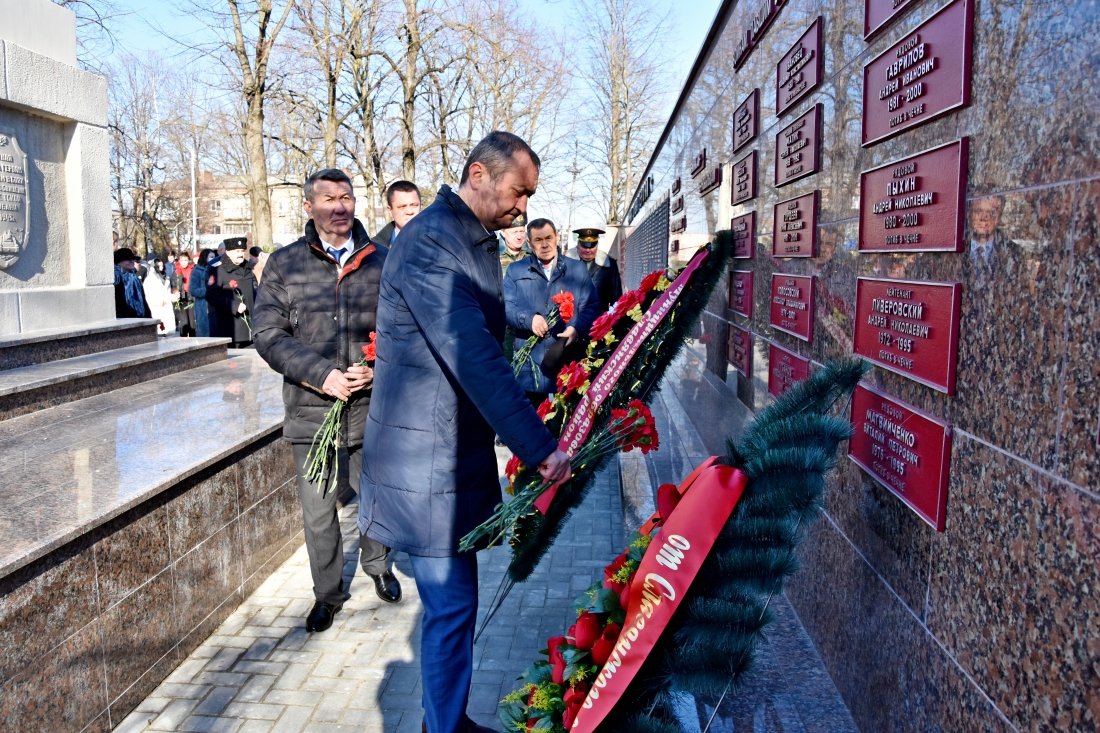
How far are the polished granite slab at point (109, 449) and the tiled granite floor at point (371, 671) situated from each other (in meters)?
0.85

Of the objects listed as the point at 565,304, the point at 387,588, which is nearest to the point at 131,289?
the point at 565,304

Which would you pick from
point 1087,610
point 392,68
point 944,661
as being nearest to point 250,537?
point 944,661

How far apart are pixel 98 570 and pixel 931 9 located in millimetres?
3403

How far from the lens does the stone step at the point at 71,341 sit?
223 inches

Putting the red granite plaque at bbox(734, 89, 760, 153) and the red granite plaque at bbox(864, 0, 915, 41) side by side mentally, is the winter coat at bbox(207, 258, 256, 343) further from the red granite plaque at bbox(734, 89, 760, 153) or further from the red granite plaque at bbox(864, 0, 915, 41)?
the red granite plaque at bbox(864, 0, 915, 41)

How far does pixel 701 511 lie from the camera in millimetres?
2020

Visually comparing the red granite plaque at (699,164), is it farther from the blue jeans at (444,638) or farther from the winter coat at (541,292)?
the blue jeans at (444,638)

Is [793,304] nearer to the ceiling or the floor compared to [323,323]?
nearer to the ceiling

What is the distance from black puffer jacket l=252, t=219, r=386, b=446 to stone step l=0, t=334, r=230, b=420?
203 centimetres

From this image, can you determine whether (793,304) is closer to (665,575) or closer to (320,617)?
(665,575)

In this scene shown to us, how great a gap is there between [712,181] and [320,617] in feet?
12.8

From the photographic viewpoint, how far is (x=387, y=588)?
4414mm

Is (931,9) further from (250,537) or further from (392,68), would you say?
(392,68)

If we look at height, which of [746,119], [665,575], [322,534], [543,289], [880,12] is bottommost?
[322,534]
